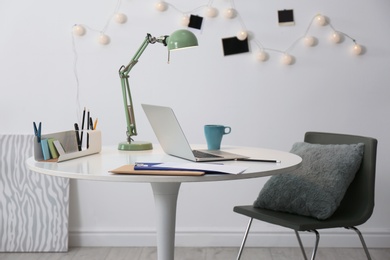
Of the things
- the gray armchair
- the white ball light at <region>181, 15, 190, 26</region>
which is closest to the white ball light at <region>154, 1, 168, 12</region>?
the white ball light at <region>181, 15, 190, 26</region>

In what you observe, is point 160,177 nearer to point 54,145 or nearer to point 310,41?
point 54,145

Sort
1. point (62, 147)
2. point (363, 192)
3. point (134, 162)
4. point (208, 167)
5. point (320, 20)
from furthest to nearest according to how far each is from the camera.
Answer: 1. point (320, 20)
2. point (363, 192)
3. point (62, 147)
4. point (134, 162)
5. point (208, 167)

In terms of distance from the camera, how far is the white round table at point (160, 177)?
6.05ft

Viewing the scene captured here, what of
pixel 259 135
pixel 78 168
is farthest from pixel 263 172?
pixel 259 135

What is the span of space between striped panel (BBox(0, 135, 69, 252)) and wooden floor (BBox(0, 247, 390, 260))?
12cm

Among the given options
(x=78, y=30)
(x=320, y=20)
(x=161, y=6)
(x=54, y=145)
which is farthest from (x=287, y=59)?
(x=54, y=145)

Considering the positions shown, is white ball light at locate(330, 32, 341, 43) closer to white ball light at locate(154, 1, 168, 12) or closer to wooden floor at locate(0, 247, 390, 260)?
white ball light at locate(154, 1, 168, 12)

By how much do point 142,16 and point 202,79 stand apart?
50cm

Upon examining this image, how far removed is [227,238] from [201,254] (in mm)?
211

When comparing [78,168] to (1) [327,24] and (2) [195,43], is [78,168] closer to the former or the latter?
(2) [195,43]

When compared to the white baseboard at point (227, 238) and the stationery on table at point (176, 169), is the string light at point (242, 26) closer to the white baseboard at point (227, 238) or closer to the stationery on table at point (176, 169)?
the white baseboard at point (227, 238)

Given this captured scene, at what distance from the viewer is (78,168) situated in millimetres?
1989

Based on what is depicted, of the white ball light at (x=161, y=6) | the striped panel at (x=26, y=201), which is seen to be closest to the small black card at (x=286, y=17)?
the white ball light at (x=161, y=6)

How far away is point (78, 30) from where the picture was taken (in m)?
3.54
